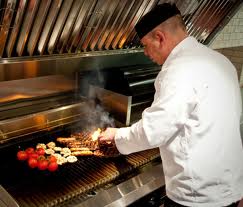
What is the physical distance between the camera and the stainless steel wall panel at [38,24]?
1.95m

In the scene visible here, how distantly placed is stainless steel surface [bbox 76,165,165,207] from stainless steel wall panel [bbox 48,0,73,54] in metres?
1.21

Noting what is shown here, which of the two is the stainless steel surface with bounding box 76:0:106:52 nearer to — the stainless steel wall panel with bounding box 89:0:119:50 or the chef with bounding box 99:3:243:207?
the stainless steel wall panel with bounding box 89:0:119:50

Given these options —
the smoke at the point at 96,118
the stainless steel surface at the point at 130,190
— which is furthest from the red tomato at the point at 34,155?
the smoke at the point at 96,118

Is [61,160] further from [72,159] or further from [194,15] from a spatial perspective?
[194,15]

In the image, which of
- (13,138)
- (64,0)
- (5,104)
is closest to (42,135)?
(13,138)

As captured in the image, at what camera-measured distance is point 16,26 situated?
1.95 m

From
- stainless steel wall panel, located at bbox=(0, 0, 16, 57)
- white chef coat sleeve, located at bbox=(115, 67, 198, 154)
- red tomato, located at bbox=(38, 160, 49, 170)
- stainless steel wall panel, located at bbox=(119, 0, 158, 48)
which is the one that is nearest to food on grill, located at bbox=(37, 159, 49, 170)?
red tomato, located at bbox=(38, 160, 49, 170)

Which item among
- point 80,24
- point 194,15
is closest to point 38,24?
point 80,24

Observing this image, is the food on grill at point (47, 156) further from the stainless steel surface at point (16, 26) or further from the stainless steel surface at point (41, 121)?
the stainless steel surface at point (16, 26)

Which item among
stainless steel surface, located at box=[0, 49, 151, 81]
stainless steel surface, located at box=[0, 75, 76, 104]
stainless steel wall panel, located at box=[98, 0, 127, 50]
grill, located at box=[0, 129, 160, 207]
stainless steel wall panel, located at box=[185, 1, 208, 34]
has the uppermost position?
stainless steel wall panel, located at box=[185, 1, 208, 34]

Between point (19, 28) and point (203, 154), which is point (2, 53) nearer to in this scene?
point (19, 28)

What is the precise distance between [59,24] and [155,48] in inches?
29.5

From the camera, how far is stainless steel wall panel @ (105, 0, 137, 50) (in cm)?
250

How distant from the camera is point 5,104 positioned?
107 inches
